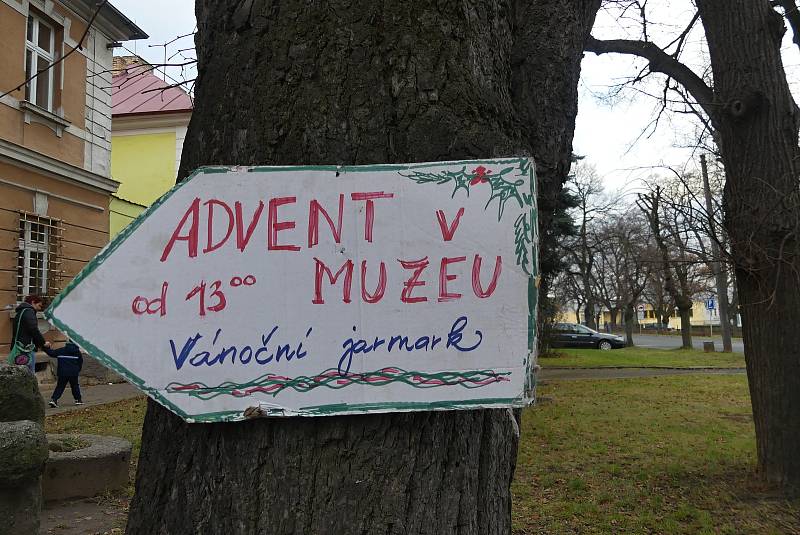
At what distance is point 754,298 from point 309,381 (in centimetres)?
507

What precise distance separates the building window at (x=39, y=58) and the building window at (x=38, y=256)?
2.22 m

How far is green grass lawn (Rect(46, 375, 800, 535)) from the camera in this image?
4.66 metres

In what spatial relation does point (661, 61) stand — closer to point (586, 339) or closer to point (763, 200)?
point (763, 200)

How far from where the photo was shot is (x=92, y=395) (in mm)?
10391

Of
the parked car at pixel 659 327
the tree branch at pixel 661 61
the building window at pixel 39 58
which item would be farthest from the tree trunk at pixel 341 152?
the parked car at pixel 659 327

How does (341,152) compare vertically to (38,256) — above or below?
below

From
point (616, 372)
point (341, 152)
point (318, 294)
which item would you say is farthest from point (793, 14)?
point (616, 372)

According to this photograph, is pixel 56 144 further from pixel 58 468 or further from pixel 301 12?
pixel 301 12

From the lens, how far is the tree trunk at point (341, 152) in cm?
125

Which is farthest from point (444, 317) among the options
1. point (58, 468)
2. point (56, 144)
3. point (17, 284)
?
point (56, 144)

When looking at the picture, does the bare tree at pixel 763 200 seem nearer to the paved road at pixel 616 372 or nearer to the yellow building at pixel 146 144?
the paved road at pixel 616 372

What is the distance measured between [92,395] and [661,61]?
391 inches

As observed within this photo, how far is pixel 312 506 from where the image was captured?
1239 millimetres

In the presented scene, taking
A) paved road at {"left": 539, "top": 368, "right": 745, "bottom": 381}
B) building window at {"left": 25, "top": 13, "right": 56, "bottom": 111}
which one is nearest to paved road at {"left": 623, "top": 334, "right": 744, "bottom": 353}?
paved road at {"left": 539, "top": 368, "right": 745, "bottom": 381}
